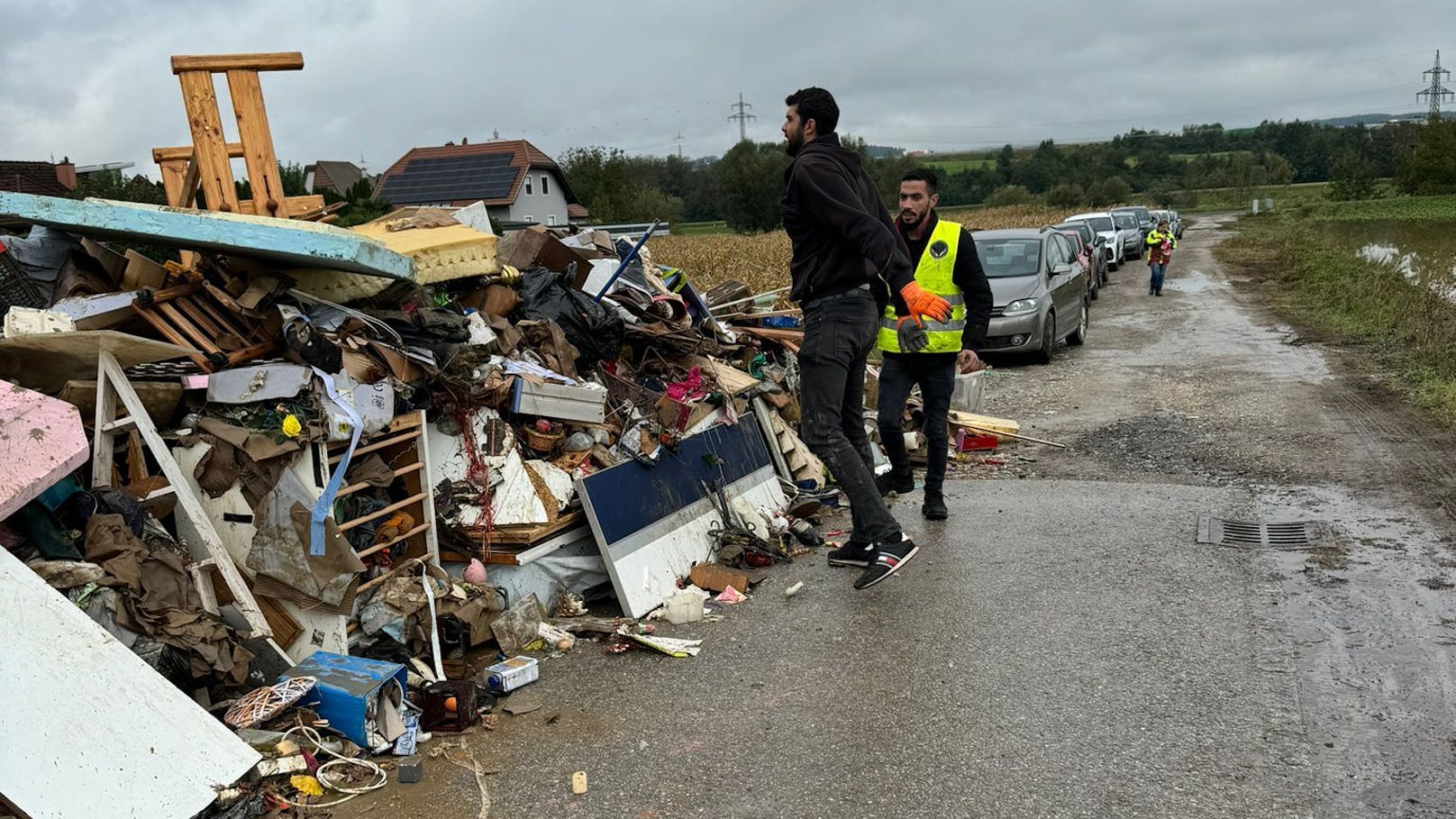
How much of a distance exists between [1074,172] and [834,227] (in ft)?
305

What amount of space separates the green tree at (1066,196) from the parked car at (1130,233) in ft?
119

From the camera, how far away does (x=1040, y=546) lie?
6.18 meters

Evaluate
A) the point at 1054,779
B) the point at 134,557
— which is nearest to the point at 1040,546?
the point at 1054,779

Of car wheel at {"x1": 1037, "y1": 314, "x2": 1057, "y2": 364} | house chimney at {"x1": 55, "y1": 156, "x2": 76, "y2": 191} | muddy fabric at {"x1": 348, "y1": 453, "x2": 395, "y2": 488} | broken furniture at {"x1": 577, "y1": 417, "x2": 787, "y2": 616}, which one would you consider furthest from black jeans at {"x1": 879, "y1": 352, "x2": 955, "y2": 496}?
house chimney at {"x1": 55, "y1": 156, "x2": 76, "y2": 191}

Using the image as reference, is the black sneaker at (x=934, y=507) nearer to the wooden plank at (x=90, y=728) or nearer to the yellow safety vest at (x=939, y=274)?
the yellow safety vest at (x=939, y=274)

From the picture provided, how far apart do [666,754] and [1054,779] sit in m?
1.33

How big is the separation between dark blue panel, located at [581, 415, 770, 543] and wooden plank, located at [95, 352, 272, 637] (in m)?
1.62

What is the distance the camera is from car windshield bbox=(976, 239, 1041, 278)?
1520 cm

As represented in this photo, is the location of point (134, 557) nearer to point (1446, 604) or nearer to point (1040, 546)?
point (1040, 546)

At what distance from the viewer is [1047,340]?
1442 cm

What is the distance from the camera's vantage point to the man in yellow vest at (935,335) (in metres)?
6.61

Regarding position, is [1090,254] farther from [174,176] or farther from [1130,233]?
[174,176]

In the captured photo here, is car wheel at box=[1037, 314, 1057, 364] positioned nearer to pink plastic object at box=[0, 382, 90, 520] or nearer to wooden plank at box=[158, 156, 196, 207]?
wooden plank at box=[158, 156, 196, 207]

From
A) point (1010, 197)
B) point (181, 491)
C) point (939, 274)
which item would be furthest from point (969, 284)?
point (1010, 197)
